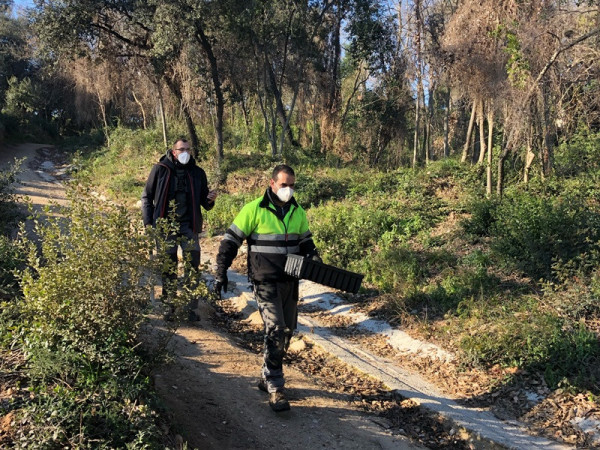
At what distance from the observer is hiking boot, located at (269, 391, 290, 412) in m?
3.94

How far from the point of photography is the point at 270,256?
13.2 feet

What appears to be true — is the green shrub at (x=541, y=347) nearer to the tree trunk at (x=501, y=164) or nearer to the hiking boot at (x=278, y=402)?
the hiking boot at (x=278, y=402)

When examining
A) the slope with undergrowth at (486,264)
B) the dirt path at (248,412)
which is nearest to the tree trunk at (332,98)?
the slope with undergrowth at (486,264)

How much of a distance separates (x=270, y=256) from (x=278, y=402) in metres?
1.20

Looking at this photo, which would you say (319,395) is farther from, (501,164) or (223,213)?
(223,213)

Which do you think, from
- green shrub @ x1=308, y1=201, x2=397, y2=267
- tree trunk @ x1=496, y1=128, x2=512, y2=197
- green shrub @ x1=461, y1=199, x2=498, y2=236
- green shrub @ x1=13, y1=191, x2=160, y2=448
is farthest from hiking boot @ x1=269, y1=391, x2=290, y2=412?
tree trunk @ x1=496, y1=128, x2=512, y2=197

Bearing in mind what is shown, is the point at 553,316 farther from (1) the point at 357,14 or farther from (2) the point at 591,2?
(1) the point at 357,14

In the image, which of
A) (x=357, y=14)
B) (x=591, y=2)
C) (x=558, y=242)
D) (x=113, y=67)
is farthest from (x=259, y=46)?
(x=558, y=242)

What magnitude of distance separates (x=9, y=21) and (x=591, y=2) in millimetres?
37671

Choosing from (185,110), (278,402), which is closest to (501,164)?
(278,402)

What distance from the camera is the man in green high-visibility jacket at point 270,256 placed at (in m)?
4.02

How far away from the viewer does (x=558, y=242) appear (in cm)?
625

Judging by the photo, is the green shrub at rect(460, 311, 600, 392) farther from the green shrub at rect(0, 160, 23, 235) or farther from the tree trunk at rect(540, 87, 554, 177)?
the green shrub at rect(0, 160, 23, 235)

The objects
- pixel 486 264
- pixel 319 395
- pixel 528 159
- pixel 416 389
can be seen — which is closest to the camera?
pixel 319 395
